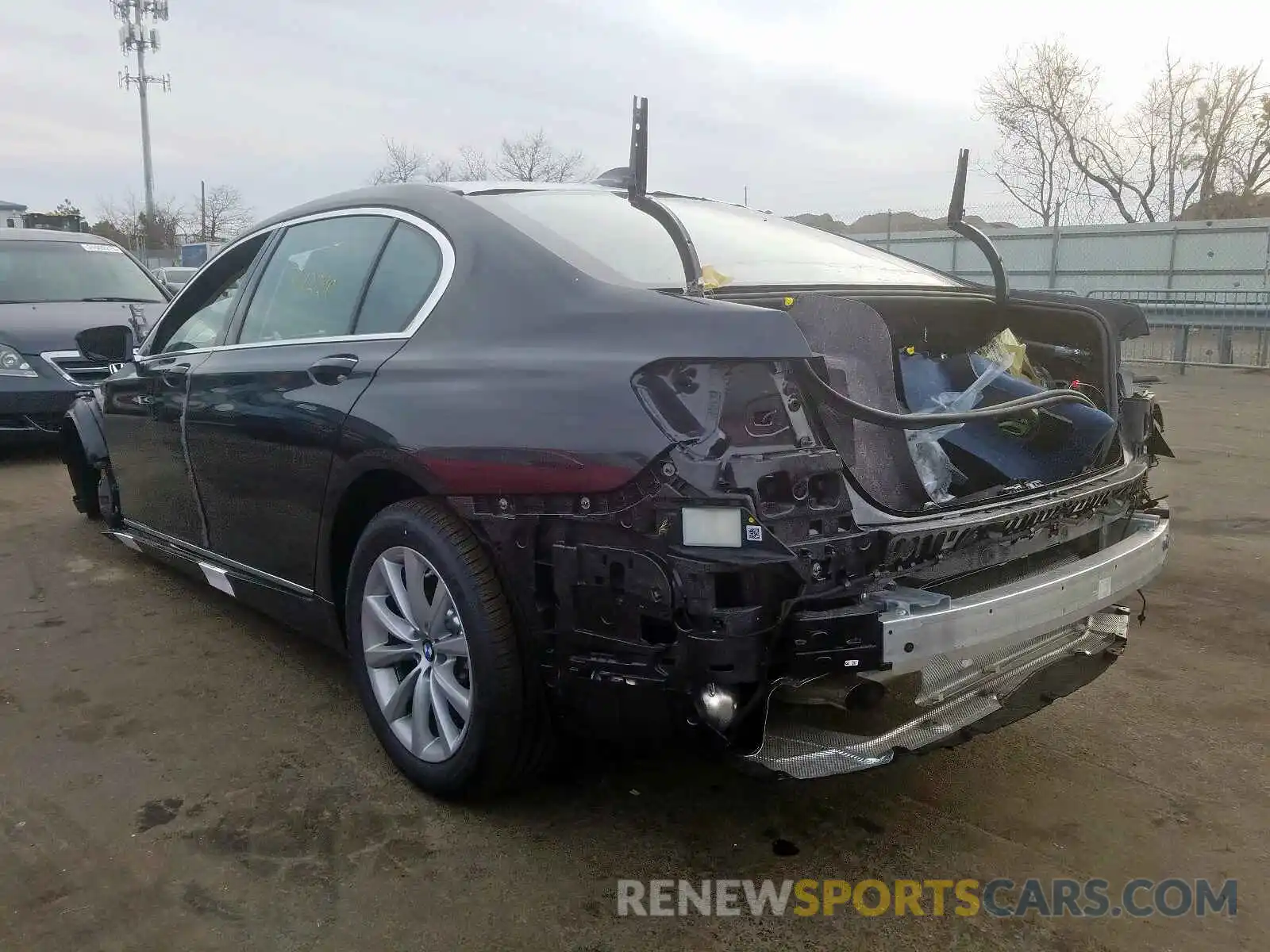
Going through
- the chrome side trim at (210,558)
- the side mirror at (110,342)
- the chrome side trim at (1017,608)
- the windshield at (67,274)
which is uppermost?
the windshield at (67,274)

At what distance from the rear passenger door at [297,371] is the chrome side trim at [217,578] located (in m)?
0.08

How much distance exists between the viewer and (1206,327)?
1438 centimetres

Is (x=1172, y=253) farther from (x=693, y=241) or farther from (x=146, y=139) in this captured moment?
(x=146, y=139)

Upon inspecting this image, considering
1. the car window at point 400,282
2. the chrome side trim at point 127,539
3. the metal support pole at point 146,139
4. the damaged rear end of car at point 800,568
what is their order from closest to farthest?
the damaged rear end of car at point 800,568 → the car window at point 400,282 → the chrome side trim at point 127,539 → the metal support pole at point 146,139

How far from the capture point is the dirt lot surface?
2293 mm

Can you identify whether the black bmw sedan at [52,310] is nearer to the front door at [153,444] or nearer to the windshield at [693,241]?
the front door at [153,444]

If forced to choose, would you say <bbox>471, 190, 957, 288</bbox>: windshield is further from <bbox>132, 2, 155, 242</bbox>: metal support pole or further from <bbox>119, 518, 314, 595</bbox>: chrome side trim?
<bbox>132, 2, 155, 242</bbox>: metal support pole

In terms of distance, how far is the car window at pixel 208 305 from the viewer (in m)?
3.90

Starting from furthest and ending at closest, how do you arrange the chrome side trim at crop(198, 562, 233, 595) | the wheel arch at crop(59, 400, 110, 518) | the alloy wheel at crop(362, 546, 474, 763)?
the wheel arch at crop(59, 400, 110, 518) → the chrome side trim at crop(198, 562, 233, 595) → the alloy wheel at crop(362, 546, 474, 763)

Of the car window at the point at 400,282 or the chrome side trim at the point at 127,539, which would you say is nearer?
the car window at the point at 400,282

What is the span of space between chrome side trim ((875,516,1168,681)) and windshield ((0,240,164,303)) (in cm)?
821

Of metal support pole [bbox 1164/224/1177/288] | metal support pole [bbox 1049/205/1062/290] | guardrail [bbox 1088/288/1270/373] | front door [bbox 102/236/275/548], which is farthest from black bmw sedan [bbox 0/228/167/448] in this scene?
metal support pole [bbox 1164/224/1177/288]

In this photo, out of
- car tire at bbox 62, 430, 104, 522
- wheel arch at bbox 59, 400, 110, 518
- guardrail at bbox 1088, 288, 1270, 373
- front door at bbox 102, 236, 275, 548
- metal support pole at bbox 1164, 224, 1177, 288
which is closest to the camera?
front door at bbox 102, 236, 275, 548

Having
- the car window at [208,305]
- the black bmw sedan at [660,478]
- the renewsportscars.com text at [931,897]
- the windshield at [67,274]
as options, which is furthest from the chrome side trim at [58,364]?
the renewsportscars.com text at [931,897]
